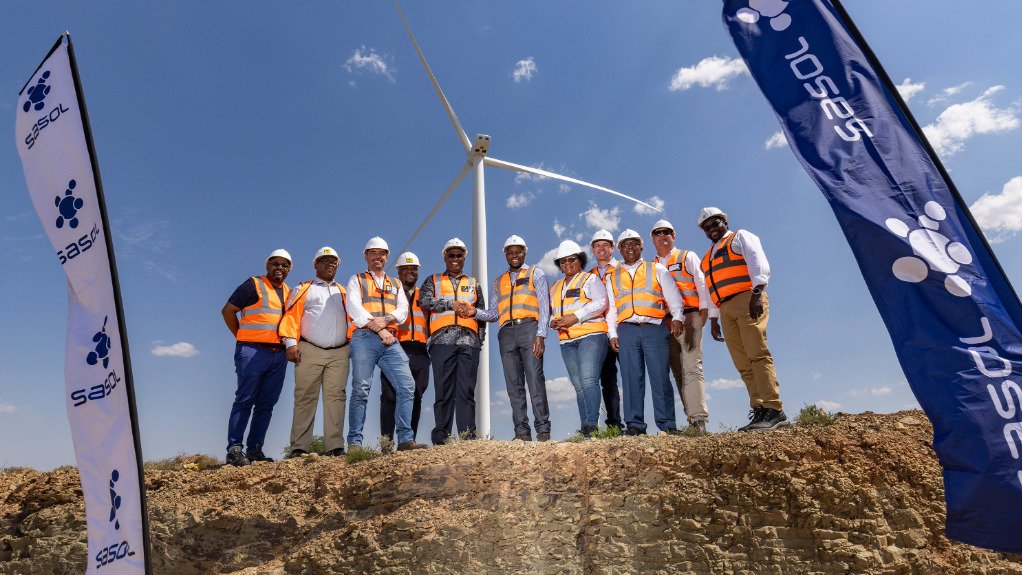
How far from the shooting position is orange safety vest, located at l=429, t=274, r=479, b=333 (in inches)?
369

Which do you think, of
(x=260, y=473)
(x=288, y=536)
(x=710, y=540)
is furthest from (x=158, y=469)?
(x=710, y=540)

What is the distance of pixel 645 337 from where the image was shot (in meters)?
8.80

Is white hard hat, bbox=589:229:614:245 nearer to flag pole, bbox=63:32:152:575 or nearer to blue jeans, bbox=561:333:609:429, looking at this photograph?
blue jeans, bbox=561:333:609:429

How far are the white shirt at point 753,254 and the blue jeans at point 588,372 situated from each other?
2202 mm

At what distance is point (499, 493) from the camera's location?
7793 mm

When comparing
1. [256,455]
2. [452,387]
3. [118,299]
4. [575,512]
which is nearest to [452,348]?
[452,387]

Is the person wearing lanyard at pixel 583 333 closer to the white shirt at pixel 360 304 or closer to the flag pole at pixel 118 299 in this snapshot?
the white shirt at pixel 360 304

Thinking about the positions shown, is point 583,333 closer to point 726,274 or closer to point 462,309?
point 462,309

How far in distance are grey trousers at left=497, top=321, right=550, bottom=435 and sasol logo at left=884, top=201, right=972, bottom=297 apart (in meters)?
5.52

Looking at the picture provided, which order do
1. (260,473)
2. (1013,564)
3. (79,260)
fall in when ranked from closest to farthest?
(79,260) < (1013,564) < (260,473)

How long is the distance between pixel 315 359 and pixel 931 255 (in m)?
7.41

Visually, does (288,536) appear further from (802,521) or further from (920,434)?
(920,434)

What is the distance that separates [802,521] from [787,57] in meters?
4.70

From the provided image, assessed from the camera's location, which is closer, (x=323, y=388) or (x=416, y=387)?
(x=323, y=388)
